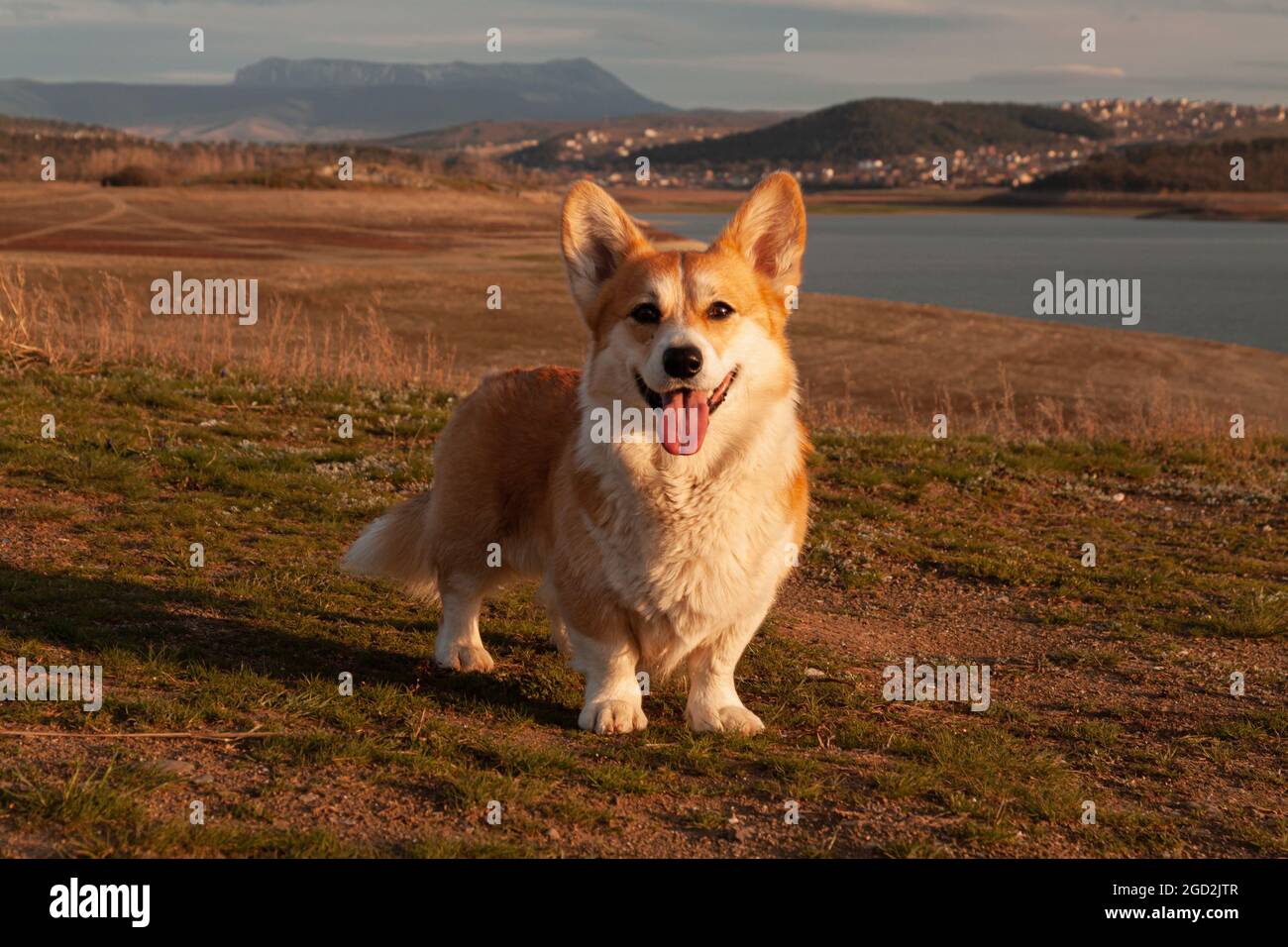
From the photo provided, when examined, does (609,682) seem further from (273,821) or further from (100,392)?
(100,392)

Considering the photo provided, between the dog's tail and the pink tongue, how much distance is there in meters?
2.00

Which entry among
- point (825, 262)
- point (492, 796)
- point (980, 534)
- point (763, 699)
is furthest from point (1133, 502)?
point (825, 262)

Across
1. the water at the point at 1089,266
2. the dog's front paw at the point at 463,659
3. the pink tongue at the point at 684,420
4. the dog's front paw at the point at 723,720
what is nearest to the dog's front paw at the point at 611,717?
the dog's front paw at the point at 723,720

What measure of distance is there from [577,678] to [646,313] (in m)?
2.17

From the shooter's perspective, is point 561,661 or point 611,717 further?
point 561,661

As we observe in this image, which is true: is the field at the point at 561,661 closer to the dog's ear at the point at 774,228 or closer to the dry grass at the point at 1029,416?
the dry grass at the point at 1029,416

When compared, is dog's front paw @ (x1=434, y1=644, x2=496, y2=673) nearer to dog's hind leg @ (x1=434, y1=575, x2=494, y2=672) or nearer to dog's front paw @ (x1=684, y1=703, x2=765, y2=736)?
dog's hind leg @ (x1=434, y1=575, x2=494, y2=672)

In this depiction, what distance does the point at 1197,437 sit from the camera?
531 inches

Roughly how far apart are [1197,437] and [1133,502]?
123 inches

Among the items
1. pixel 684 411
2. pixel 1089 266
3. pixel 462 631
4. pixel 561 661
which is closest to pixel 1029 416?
pixel 561 661

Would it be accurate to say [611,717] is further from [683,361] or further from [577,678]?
[683,361]

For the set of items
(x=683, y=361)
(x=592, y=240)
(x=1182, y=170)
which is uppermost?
(x=1182, y=170)

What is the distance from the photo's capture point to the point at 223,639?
5.93 metres

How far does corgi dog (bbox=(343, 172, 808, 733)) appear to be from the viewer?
4957 millimetres
